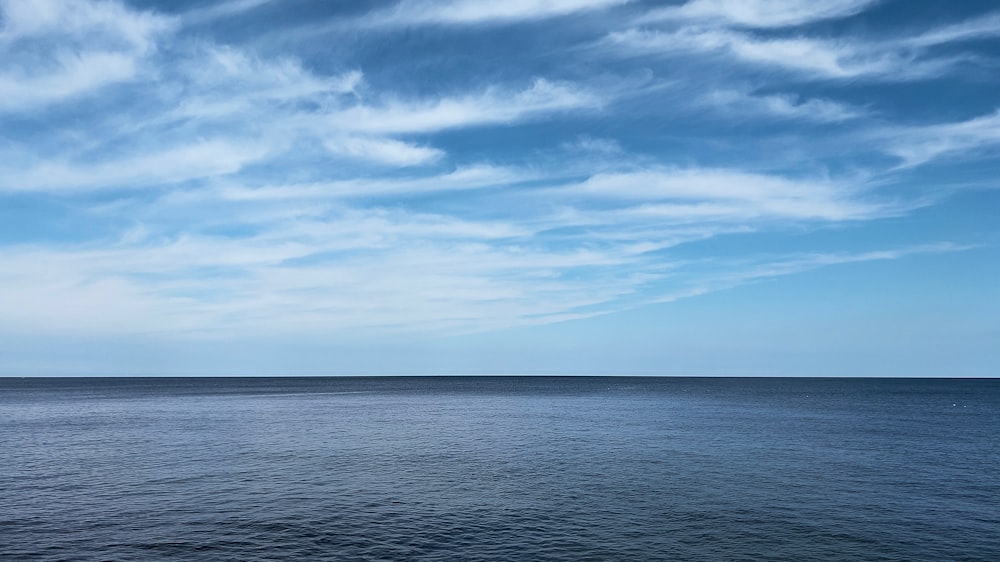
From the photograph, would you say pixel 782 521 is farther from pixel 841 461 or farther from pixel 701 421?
pixel 701 421

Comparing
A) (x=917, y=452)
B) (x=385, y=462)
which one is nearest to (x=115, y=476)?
(x=385, y=462)

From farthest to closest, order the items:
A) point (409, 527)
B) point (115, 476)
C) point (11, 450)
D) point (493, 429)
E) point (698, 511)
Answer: point (493, 429)
point (11, 450)
point (115, 476)
point (698, 511)
point (409, 527)

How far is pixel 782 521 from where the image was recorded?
4403 cm

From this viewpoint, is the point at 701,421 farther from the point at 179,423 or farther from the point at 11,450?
the point at 11,450

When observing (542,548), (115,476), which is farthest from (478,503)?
(115,476)

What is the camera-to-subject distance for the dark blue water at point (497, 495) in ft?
126

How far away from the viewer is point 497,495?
A: 170ft

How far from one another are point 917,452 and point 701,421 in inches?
1780

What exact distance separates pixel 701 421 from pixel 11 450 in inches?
4106

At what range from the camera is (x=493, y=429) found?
104 meters

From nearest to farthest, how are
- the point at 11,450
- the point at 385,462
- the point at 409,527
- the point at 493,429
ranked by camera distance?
the point at 409,527, the point at 385,462, the point at 11,450, the point at 493,429

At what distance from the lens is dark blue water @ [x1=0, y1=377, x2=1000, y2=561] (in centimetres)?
3834

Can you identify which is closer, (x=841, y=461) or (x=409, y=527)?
(x=409, y=527)

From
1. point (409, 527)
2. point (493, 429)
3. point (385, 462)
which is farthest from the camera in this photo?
point (493, 429)
